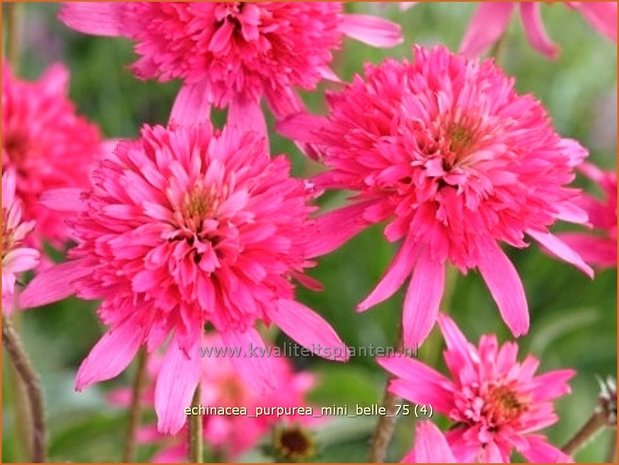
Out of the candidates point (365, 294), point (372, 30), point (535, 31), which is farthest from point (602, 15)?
point (365, 294)

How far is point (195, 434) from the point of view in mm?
367

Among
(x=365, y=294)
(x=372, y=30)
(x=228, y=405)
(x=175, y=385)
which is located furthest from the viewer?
(x=365, y=294)

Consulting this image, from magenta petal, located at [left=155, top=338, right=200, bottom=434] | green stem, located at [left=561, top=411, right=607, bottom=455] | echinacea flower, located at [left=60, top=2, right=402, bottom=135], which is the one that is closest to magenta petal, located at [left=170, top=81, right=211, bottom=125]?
echinacea flower, located at [left=60, top=2, right=402, bottom=135]

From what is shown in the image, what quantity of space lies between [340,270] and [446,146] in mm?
448

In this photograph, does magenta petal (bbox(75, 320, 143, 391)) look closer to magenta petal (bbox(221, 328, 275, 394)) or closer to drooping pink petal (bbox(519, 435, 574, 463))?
magenta petal (bbox(221, 328, 275, 394))

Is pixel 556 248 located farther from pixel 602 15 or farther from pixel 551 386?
pixel 602 15

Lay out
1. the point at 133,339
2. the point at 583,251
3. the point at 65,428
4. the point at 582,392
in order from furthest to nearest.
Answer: the point at 582,392
the point at 65,428
the point at 583,251
the point at 133,339

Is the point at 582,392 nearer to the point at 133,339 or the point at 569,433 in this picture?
the point at 569,433

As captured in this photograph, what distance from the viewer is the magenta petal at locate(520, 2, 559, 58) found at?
0.52 meters

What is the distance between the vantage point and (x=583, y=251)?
51cm

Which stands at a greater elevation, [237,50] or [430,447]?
[237,50]

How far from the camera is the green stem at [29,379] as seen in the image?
38 centimetres

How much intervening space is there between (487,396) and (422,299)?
0.06 meters

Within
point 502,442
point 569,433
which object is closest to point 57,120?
point 502,442
